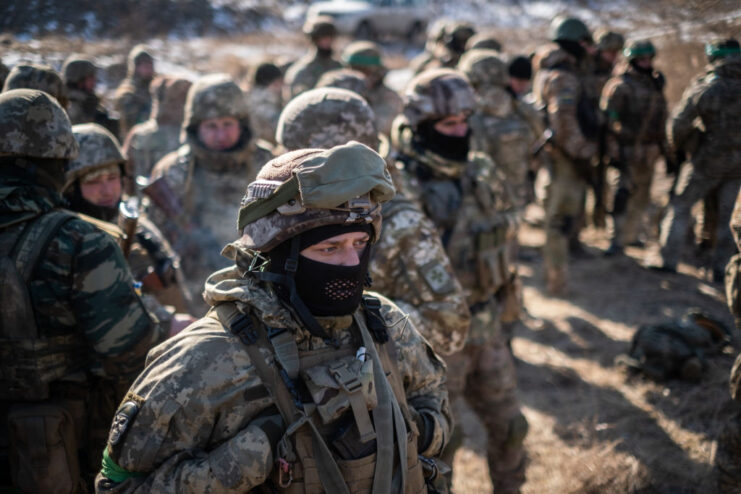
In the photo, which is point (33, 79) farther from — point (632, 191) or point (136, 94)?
point (632, 191)

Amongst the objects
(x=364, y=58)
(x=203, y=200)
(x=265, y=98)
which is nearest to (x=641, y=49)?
(x=364, y=58)

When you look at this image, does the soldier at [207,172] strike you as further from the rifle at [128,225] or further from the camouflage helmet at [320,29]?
the camouflage helmet at [320,29]

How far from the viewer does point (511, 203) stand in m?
4.61

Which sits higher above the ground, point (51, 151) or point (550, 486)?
point (51, 151)

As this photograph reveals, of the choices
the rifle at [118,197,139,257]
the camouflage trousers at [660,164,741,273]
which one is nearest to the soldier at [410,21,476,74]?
the camouflage trousers at [660,164,741,273]

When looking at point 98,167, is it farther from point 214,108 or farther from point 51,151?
point 214,108

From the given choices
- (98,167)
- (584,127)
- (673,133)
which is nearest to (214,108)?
(98,167)

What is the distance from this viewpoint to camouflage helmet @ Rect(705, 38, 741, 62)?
6262 millimetres

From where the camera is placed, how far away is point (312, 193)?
77.5 inches

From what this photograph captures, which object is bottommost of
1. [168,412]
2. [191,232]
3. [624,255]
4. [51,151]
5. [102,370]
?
[624,255]

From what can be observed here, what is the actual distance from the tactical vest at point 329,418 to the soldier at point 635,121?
736 cm

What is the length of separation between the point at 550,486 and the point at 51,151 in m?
3.88

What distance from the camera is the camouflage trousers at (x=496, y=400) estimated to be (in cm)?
401

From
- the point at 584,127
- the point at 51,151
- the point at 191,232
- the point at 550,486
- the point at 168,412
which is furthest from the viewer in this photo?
the point at 584,127
